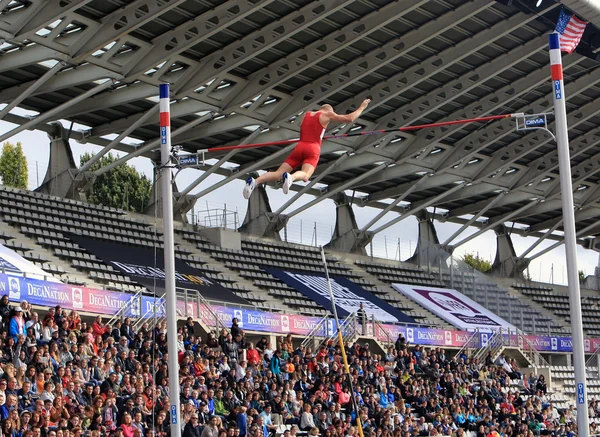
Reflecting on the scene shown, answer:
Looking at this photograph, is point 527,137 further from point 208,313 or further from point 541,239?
point 208,313

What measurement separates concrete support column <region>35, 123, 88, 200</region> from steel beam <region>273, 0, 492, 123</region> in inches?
231

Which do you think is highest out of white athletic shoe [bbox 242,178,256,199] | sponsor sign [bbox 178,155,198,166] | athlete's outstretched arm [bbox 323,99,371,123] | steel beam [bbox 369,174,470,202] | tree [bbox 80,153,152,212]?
tree [bbox 80,153,152,212]

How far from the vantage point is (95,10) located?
24.1 metres

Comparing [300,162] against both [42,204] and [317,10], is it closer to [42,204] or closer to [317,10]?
[317,10]

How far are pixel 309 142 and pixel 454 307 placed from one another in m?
25.0

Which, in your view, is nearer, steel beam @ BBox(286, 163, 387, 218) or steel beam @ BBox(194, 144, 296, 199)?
steel beam @ BBox(194, 144, 296, 199)

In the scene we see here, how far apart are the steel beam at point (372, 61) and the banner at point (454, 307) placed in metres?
9.43

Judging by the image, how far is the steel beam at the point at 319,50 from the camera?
26.1 m

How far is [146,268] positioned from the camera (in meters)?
28.6

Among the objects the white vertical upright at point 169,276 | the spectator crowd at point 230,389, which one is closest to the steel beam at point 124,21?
the spectator crowd at point 230,389

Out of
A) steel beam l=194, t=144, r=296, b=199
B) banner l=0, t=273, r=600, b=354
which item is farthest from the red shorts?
steel beam l=194, t=144, r=296, b=199

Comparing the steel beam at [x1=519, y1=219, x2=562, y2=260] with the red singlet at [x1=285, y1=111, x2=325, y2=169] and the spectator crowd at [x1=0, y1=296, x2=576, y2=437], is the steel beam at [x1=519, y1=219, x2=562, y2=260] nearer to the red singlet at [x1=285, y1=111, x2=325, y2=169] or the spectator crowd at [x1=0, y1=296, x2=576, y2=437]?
the spectator crowd at [x1=0, y1=296, x2=576, y2=437]

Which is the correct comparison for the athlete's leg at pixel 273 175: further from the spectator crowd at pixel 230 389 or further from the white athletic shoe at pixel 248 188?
the spectator crowd at pixel 230 389

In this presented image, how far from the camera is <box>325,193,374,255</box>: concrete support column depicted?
39719 mm
